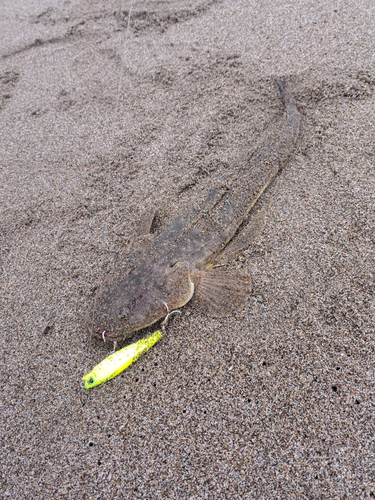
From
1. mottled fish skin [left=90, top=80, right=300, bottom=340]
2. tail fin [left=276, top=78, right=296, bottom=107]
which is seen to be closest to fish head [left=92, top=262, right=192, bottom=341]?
mottled fish skin [left=90, top=80, right=300, bottom=340]

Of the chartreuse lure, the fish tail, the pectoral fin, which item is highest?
the fish tail

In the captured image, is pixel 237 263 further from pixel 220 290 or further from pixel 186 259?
pixel 186 259

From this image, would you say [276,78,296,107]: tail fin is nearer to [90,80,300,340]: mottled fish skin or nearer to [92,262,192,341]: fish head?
[90,80,300,340]: mottled fish skin

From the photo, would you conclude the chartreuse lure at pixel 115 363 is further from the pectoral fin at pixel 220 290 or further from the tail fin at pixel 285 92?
the tail fin at pixel 285 92

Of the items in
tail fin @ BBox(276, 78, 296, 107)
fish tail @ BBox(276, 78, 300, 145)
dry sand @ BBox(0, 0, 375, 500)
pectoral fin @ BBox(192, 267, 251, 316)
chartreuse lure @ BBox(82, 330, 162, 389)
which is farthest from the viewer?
tail fin @ BBox(276, 78, 296, 107)

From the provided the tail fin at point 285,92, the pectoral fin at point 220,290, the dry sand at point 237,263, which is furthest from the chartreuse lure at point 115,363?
the tail fin at point 285,92

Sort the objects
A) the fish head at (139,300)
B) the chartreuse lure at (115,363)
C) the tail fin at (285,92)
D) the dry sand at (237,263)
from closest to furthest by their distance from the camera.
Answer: the dry sand at (237,263) → the chartreuse lure at (115,363) → the fish head at (139,300) → the tail fin at (285,92)
